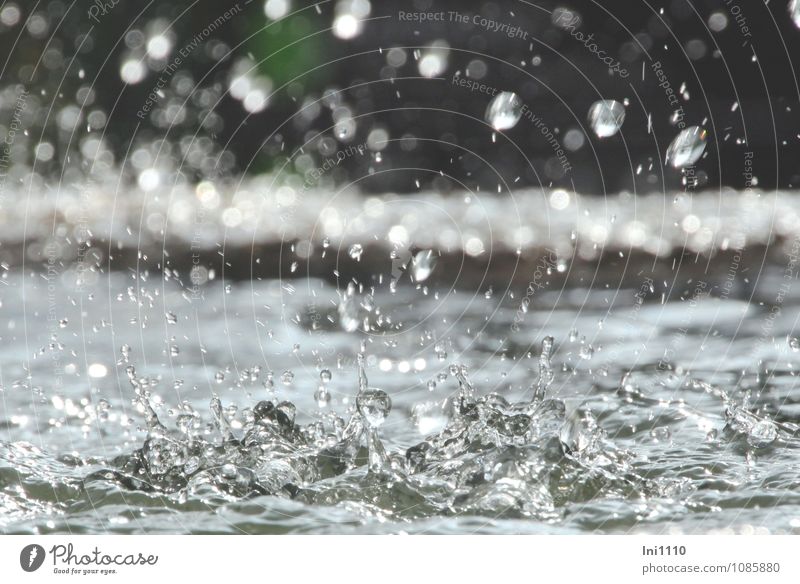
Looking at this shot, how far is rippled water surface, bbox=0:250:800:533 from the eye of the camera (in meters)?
0.84

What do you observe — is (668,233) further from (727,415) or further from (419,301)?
(727,415)

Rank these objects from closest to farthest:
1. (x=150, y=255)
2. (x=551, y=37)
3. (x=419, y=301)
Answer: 1. (x=419, y=301)
2. (x=150, y=255)
3. (x=551, y=37)

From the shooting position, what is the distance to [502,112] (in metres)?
2.25

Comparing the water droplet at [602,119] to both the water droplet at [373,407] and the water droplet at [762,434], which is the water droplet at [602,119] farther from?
the water droplet at [373,407]

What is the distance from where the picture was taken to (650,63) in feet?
8.42

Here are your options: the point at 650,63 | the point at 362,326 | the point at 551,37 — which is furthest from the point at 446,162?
the point at 362,326

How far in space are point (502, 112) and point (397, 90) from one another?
614 millimetres

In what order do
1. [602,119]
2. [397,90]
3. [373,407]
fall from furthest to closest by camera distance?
[397,90] → [602,119] → [373,407]

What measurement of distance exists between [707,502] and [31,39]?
1.79 meters

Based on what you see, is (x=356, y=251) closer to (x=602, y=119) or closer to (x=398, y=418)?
(x=602, y=119)
